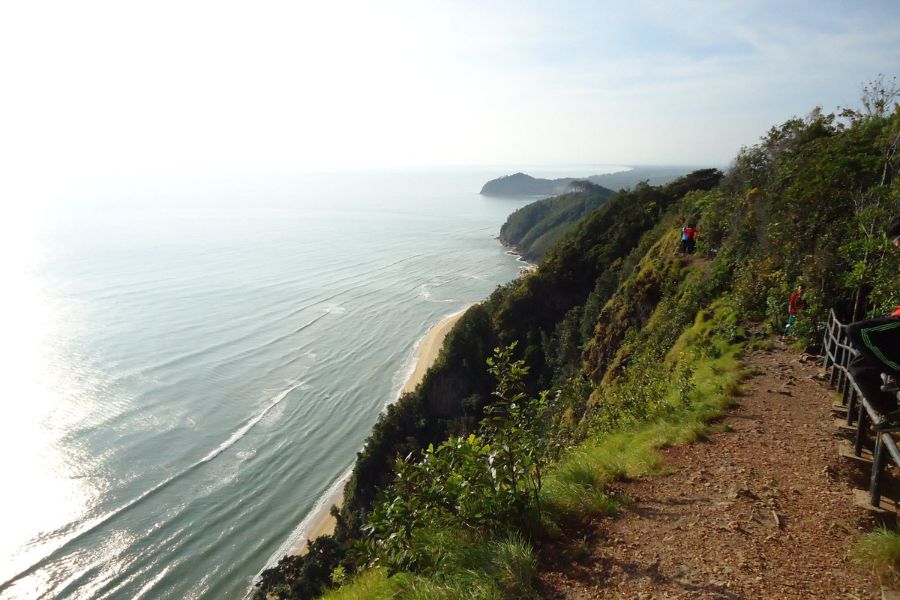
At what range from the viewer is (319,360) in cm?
5366

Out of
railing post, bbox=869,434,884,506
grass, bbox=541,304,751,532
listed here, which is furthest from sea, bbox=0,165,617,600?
railing post, bbox=869,434,884,506

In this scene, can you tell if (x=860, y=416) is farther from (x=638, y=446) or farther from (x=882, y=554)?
(x=638, y=446)

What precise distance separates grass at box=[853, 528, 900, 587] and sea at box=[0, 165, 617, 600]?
100ft

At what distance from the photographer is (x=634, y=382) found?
14.0 m

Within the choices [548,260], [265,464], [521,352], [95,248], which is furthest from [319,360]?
[95,248]

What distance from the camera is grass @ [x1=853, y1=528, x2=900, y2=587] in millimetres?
3982

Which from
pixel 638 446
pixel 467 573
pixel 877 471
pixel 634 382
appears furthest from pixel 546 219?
pixel 467 573

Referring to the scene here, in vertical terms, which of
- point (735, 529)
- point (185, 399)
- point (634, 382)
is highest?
point (735, 529)

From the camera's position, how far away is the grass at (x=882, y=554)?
3.98m

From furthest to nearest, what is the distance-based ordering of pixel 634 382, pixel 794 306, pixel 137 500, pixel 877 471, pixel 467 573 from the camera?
pixel 137 500
pixel 634 382
pixel 794 306
pixel 877 471
pixel 467 573

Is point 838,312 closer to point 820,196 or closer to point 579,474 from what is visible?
point 820,196

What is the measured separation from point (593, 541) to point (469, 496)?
1.51m

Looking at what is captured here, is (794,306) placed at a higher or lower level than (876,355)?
lower

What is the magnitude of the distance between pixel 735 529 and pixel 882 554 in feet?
4.37
